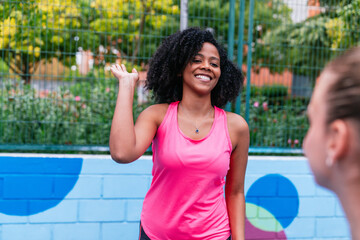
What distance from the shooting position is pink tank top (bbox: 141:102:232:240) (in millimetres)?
1985

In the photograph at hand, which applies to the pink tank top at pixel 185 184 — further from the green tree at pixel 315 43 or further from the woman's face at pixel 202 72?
the green tree at pixel 315 43

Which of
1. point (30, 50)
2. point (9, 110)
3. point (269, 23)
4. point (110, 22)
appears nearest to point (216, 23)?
point (269, 23)

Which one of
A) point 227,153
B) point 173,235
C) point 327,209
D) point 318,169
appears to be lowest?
point 327,209

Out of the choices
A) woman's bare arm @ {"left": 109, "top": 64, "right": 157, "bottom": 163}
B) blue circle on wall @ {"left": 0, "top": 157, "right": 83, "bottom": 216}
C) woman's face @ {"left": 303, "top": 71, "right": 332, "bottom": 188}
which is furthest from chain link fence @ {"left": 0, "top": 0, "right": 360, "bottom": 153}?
woman's face @ {"left": 303, "top": 71, "right": 332, "bottom": 188}

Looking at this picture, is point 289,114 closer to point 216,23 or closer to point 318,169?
point 216,23

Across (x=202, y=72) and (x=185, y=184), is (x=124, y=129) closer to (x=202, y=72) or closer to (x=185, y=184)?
(x=185, y=184)

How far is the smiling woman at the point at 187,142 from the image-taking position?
1.97m

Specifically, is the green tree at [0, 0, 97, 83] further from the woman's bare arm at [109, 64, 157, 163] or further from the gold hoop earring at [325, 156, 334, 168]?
the gold hoop earring at [325, 156, 334, 168]

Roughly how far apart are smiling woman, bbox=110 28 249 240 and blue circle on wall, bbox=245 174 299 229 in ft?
4.67

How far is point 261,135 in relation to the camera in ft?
12.6

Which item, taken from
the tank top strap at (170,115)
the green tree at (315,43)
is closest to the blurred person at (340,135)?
the tank top strap at (170,115)

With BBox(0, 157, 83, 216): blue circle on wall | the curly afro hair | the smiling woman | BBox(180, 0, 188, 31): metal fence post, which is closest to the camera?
the smiling woman

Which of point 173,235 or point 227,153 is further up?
point 227,153

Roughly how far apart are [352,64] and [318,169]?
0.24 meters
